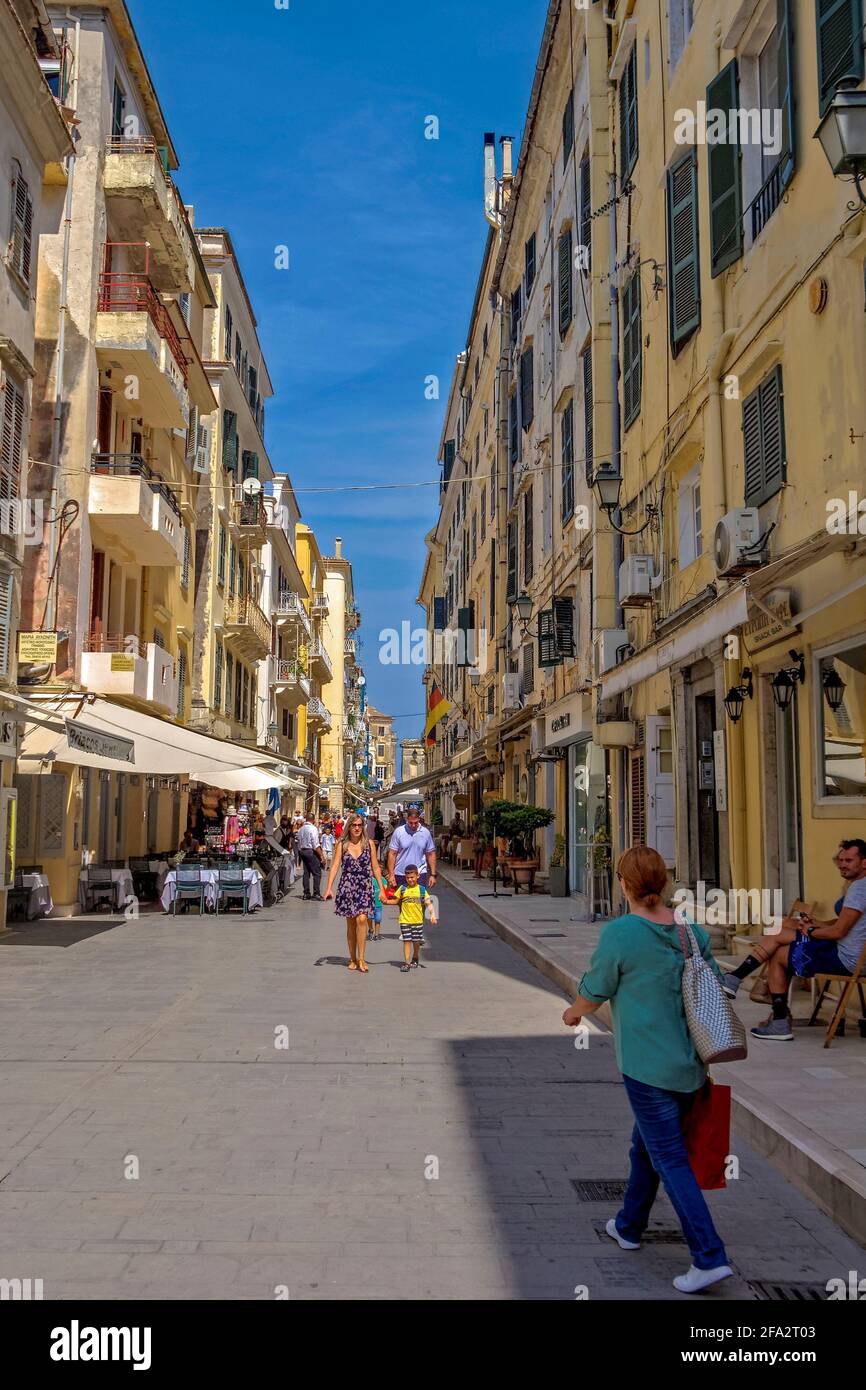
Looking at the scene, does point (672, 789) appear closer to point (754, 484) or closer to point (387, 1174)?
point (754, 484)

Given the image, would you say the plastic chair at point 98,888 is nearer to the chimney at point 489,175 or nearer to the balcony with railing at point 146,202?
the balcony with railing at point 146,202

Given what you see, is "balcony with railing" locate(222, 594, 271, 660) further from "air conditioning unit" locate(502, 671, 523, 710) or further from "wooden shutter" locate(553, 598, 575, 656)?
"wooden shutter" locate(553, 598, 575, 656)

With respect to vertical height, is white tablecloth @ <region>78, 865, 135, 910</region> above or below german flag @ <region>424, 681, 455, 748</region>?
below

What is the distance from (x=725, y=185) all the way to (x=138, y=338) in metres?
11.6

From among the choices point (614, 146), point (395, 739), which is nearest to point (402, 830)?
point (614, 146)

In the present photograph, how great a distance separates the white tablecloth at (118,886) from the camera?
21.2m

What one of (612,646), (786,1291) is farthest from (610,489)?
(786,1291)

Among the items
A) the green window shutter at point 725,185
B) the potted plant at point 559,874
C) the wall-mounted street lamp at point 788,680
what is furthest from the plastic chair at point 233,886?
the green window shutter at point 725,185

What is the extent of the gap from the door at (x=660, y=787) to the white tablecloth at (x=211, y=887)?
25.2 ft

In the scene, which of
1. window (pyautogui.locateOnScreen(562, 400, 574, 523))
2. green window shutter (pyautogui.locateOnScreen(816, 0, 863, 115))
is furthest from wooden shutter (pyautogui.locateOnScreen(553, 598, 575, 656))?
green window shutter (pyautogui.locateOnScreen(816, 0, 863, 115))

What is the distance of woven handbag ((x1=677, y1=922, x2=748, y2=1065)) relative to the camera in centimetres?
459

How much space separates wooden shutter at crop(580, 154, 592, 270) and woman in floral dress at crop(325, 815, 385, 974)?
12.4 m

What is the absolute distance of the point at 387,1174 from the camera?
5918mm

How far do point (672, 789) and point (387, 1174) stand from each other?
11.4 meters
